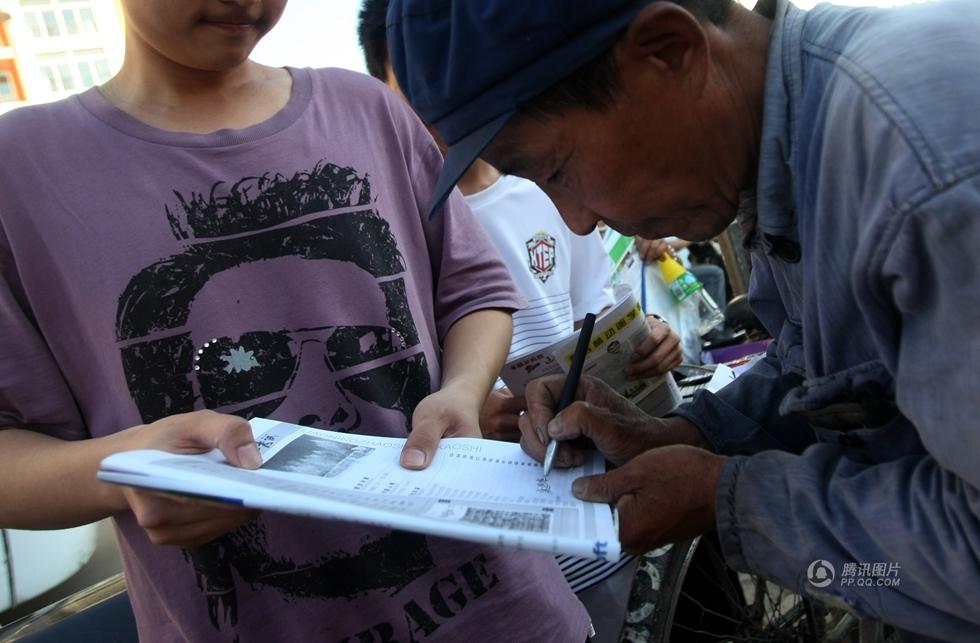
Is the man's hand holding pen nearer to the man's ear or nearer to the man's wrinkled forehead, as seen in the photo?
the man's wrinkled forehead

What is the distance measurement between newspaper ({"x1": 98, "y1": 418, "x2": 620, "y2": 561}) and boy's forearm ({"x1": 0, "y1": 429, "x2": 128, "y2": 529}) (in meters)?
0.19

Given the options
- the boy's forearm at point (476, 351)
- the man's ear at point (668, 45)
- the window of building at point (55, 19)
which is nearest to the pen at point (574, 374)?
the boy's forearm at point (476, 351)

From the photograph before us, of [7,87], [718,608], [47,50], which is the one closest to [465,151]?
[718,608]

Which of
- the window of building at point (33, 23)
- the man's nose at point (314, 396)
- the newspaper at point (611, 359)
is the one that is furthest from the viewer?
the window of building at point (33, 23)

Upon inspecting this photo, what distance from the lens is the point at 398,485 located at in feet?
3.39

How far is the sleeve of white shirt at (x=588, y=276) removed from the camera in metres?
2.66

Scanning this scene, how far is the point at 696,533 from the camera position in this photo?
1117 millimetres

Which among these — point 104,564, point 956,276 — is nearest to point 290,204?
point 956,276

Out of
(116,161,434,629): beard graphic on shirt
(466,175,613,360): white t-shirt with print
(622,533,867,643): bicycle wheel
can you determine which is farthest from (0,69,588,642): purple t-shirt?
(466,175,613,360): white t-shirt with print

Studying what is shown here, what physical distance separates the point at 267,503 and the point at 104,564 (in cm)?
310

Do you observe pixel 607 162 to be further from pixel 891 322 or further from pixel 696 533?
pixel 696 533

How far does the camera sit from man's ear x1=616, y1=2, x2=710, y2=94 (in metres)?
0.90

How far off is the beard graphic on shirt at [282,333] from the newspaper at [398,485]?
10cm

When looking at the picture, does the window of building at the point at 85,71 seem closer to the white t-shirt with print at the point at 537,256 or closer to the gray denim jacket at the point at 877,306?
the white t-shirt with print at the point at 537,256
